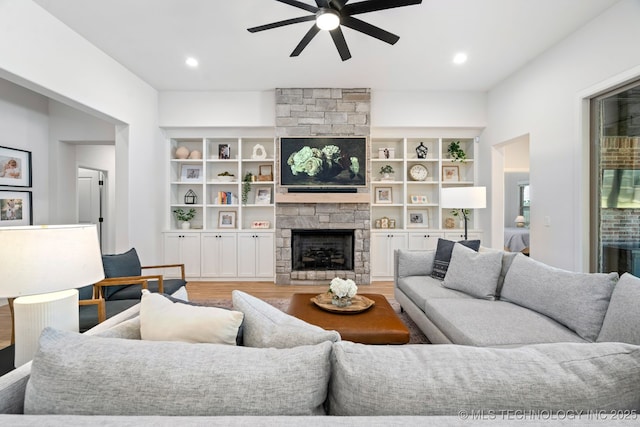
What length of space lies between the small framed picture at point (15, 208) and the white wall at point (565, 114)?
A: 6.41 metres

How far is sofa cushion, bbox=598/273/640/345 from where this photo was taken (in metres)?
1.49

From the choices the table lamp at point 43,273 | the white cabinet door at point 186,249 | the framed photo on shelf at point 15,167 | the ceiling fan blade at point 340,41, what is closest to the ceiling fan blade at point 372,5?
the ceiling fan blade at point 340,41

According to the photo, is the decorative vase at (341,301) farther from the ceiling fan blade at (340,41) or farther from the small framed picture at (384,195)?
the small framed picture at (384,195)

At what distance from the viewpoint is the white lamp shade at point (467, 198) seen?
136 inches

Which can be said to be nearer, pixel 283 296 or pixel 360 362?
pixel 360 362

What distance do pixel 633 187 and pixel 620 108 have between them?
751 millimetres

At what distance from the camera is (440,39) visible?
3.28 meters

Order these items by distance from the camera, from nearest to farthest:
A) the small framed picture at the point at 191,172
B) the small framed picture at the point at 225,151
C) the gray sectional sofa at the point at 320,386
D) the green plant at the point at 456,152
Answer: the gray sectional sofa at the point at 320,386 < the green plant at the point at 456,152 < the small framed picture at the point at 225,151 < the small framed picture at the point at 191,172

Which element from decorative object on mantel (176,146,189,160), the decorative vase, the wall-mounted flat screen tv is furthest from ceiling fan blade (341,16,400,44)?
decorative object on mantel (176,146,189,160)

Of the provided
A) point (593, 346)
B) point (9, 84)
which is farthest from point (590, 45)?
point (9, 84)

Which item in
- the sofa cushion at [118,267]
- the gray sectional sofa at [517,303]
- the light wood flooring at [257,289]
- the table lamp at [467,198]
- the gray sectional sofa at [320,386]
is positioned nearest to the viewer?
the gray sectional sofa at [320,386]

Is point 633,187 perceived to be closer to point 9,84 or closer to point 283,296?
point 283,296

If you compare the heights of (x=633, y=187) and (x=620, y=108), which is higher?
(x=620, y=108)

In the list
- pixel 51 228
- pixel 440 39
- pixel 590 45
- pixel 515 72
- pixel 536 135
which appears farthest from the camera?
pixel 515 72
